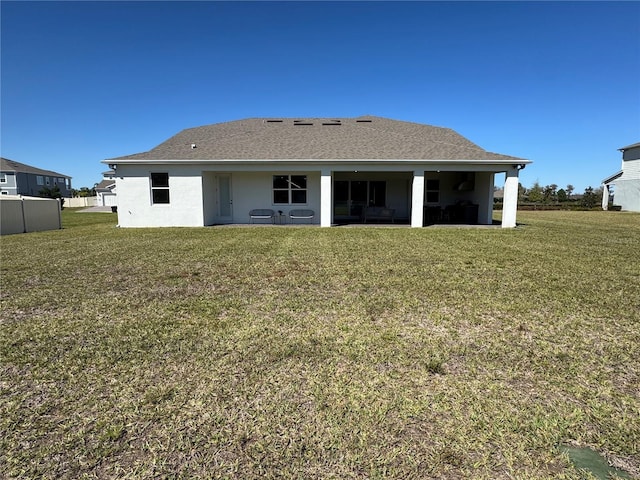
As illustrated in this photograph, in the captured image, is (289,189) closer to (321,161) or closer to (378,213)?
(321,161)

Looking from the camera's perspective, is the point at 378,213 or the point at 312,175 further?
the point at 312,175

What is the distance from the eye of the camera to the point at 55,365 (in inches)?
127

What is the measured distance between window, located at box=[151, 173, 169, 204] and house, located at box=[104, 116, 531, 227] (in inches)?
1.7

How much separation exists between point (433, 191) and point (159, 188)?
538 inches

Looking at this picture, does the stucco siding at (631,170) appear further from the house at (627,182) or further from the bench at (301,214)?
the bench at (301,214)

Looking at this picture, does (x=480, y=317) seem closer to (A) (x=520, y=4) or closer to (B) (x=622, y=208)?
(A) (x=520, y=4)

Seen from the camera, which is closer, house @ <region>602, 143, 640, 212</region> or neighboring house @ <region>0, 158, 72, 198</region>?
house @ <region>602, 143, 640, 212</region>

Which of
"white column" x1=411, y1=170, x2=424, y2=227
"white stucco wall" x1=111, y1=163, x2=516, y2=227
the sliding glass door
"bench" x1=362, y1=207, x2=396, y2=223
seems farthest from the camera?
the sliding glass door

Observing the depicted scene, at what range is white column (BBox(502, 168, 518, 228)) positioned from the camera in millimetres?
14977

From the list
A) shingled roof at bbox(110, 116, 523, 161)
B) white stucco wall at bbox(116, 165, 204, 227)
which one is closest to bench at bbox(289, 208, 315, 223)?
shingled roof at bbox(110, 116, 523, 161)

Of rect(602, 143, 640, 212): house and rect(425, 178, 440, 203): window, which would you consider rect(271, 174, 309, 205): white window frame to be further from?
rect(602, 143, 640, 212): house

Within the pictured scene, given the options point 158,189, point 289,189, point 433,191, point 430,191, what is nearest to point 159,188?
point 158,189

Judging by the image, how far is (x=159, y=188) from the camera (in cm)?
1562

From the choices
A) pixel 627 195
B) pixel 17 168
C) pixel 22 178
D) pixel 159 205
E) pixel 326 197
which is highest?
pixel 17 168
